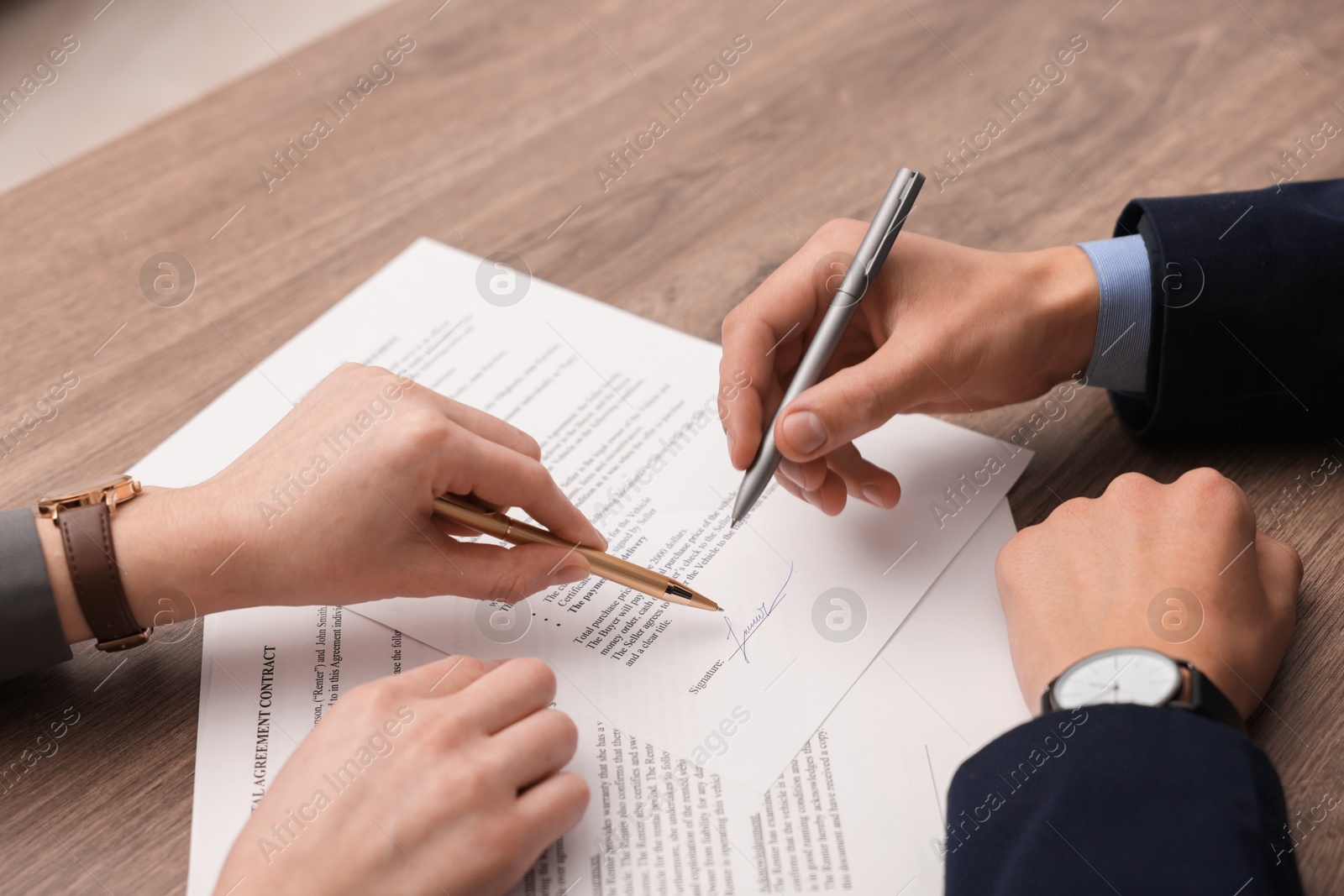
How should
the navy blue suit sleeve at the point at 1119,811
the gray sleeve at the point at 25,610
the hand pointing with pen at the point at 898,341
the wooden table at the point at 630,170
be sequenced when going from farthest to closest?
the wooden table at the point at 630,170 < the hand pointing with pen at the point at 898,341 < the gray sleeve at the point at 25,610 < the navy blue suit sleeve at the point at 1119,811

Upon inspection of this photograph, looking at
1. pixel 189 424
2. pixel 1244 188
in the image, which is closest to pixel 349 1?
pixel 189 424

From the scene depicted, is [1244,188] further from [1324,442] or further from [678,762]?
A: [678,762]

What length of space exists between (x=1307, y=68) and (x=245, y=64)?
2613 mm

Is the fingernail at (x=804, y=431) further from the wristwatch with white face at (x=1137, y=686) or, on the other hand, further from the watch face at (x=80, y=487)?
the watch face at (x=80, y=487)

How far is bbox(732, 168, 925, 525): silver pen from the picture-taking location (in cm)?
91

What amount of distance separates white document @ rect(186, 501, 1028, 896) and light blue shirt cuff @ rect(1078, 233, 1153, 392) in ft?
0.89

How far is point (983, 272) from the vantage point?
0.98 metres

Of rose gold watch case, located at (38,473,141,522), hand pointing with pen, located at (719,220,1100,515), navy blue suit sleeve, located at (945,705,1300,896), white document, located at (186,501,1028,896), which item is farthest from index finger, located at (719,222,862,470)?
rose gold watch case, located at (38,473,141,522)

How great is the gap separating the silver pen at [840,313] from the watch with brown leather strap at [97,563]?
0.52m

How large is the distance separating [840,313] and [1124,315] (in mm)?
295

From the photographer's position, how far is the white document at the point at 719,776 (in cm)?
72
